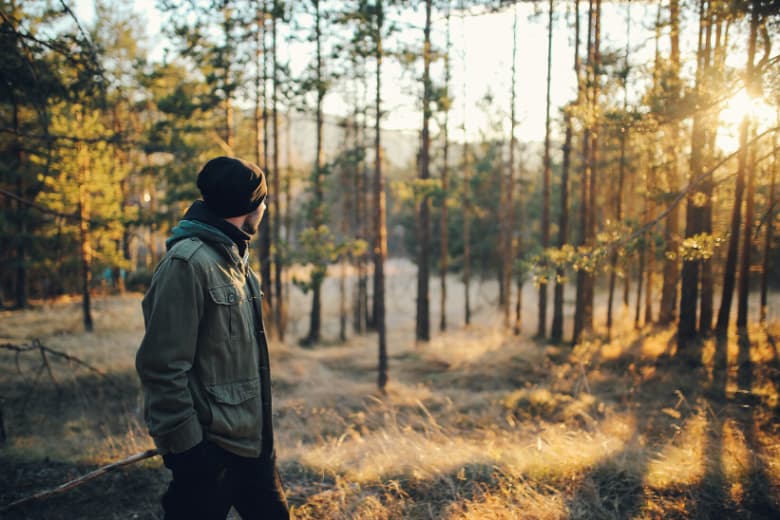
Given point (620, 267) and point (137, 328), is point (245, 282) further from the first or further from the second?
point (137, 328)

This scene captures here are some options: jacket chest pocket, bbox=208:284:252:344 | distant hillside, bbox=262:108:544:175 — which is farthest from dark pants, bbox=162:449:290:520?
distant hillside, bbox=262:108:544:175

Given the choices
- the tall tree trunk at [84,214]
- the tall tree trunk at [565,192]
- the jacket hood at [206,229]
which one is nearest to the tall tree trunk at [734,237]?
the tall tree trunk at [565,192]

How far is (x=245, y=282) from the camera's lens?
2.37 m

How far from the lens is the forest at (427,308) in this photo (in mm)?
3904

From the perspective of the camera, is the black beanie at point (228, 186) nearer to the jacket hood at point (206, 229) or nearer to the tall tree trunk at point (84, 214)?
the jacket hood at point (206, 229)

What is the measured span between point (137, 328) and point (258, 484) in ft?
50.4

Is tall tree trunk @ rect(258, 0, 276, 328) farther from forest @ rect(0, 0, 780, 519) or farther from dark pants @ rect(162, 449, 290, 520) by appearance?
dark pants @ rect(162, 449, 290, 520)

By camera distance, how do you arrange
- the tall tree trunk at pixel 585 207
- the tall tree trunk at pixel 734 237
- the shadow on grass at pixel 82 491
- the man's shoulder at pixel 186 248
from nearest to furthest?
the man's shoulder at pixel 186 248, the shadow on grass at pixel 82 491, the tall tree trunk at pixel 734 237, the tall tree trunk at pixel 585 207

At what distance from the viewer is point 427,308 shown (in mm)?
16922

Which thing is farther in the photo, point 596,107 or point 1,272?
point 1,272

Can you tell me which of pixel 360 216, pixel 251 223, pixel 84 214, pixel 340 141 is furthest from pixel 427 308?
pixel 251 223

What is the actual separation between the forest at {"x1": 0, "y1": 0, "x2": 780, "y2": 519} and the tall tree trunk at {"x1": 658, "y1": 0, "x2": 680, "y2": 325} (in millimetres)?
94

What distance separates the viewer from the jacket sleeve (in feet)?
6.10

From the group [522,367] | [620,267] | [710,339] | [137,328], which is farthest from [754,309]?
[137,328]
